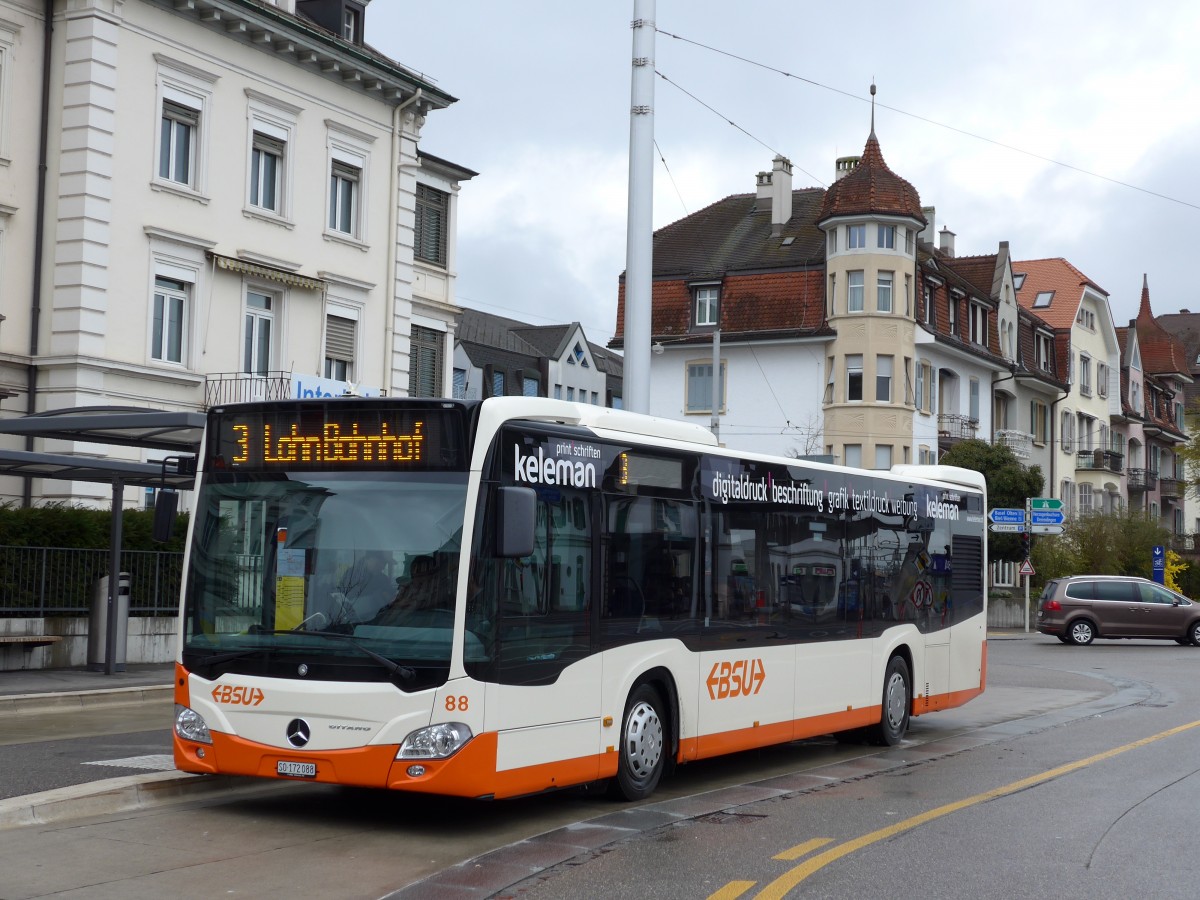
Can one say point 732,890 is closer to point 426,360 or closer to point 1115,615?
point 426,360

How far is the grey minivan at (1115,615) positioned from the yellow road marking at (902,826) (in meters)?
24.1

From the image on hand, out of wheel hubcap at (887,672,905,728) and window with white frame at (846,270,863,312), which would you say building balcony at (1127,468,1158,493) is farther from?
wheel hubcap at (887,672,905,728)

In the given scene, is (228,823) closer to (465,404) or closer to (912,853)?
(465,404)

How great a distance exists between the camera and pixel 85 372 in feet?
83.7

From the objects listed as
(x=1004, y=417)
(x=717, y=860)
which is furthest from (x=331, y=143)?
(x=1004, y=417)

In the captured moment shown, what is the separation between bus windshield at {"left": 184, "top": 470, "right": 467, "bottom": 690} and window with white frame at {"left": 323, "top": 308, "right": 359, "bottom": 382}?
845 inches

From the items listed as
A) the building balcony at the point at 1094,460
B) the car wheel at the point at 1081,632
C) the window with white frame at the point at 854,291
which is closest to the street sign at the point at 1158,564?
the window with white frame at the point at 854,291

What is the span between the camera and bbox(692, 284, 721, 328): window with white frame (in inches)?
2281

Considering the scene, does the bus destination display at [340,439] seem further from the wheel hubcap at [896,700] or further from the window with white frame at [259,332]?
the window with white frame at [259,332]

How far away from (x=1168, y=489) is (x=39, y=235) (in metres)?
79.0

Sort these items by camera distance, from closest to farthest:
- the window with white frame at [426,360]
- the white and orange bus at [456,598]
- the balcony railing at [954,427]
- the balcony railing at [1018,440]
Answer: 1. the white and orange bus at [456,598]
2. the window with white frame at [426,360]
3. the balcony railing at [954,427]
4. the balcony railing at [1018,440]

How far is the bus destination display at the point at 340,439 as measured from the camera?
969 centimetres

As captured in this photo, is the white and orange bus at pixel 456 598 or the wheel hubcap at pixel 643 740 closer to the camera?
the white and orange bus at pixel 456 598

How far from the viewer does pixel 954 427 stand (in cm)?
5903
